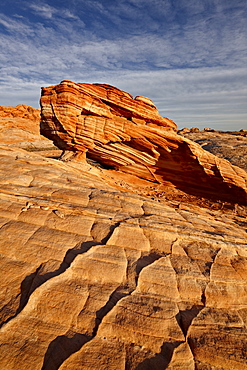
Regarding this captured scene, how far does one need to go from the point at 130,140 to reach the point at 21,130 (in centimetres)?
4060

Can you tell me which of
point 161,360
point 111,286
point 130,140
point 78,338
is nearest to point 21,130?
point 130,140

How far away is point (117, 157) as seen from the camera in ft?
58.8

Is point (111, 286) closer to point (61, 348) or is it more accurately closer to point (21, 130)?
point (61, 348)

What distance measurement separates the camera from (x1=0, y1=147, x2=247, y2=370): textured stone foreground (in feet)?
13.9

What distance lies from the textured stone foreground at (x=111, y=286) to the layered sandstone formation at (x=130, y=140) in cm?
789

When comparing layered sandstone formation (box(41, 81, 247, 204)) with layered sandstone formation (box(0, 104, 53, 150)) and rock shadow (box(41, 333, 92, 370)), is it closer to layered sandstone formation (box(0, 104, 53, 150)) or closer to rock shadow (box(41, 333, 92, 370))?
rock shadow (box(41, 333, 92, 370))

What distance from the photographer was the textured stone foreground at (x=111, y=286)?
4246mm

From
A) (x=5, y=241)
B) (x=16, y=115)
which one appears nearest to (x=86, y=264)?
(x=5, y=241)

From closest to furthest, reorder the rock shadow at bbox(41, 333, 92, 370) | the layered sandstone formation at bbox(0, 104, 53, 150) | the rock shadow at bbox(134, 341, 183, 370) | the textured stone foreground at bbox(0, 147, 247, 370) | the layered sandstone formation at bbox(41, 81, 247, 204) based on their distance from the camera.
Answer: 1. the rock shadow at bbox(41, 333, 92, 370)
2. the rock shadow at bbox(134, 341, 183, 370)
3. the textured stone foreground at bbox(0, 147, 247, 370)
4. the layered sandstone formation at bbox(41, 81, 247, 204)
5. the layered sandstone formation at bbox(0, 104, 53, 150)

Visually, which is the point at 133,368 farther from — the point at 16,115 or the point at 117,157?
the point at 16,115

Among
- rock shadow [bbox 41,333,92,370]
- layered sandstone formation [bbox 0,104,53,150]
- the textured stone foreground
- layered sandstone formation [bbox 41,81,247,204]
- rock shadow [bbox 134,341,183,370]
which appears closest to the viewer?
rock shadow [bbox 41,333,92,370]

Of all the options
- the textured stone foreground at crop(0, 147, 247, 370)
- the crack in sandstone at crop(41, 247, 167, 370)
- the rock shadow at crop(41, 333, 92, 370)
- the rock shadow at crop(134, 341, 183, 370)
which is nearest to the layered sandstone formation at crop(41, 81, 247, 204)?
the textured stone foreground at crop(0, 147, 247, 370)

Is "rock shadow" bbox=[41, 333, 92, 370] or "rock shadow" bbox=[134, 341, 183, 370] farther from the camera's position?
"rock shadow" bbox=[134, 341, 183, 370]

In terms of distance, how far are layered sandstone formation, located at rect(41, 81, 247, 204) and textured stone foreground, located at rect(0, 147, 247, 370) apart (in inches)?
311
